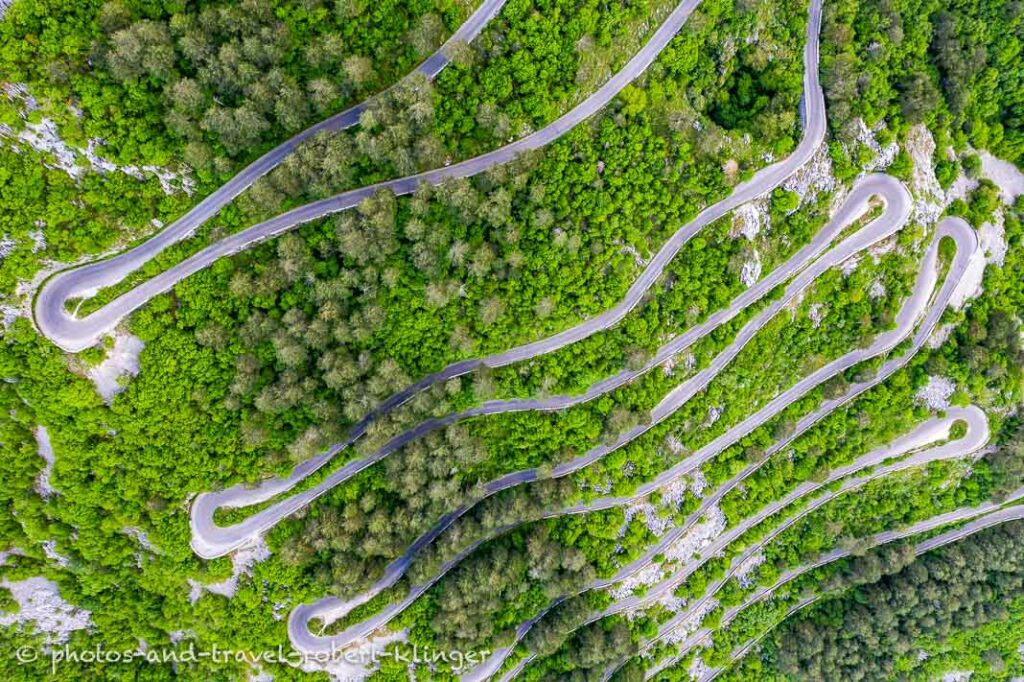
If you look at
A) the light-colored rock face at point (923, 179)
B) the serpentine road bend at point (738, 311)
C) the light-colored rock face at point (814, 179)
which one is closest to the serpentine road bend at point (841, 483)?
the serpentine road bend at point (738, 311)

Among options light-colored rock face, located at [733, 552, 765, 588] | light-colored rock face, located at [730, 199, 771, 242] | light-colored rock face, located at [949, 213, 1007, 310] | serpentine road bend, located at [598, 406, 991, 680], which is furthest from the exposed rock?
light-colored rock face, located at [730, 199, 771, 242]

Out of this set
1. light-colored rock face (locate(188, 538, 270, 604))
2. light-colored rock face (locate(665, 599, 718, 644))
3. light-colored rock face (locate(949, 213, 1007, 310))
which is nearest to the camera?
light-colored rock face (locate(188, 538, 270, 604))

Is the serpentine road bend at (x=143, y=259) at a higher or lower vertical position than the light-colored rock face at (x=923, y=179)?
higher

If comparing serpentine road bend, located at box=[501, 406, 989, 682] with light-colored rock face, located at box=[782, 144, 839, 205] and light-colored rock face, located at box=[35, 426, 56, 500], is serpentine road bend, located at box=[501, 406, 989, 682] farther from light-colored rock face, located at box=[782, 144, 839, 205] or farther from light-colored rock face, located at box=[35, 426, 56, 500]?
light-colored rock face, located at box=[35, 426, 56, 500]

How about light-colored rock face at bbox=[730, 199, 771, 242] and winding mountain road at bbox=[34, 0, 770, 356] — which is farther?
light-colored rock face at bbox=[730, 199, 771, 242]

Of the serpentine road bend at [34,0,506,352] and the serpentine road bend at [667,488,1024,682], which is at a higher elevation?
the serpentine road bend at [34,0,506,352]

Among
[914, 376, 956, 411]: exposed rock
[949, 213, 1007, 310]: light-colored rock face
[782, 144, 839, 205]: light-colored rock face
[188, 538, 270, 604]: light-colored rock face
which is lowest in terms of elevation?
[914, 376, 956, 411]: exposed rock

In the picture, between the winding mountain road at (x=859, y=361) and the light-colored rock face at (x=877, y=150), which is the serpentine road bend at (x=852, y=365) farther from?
the light-colored rock face at (x=877, y=150)

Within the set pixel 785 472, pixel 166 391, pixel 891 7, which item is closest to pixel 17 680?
pixel 166 391
